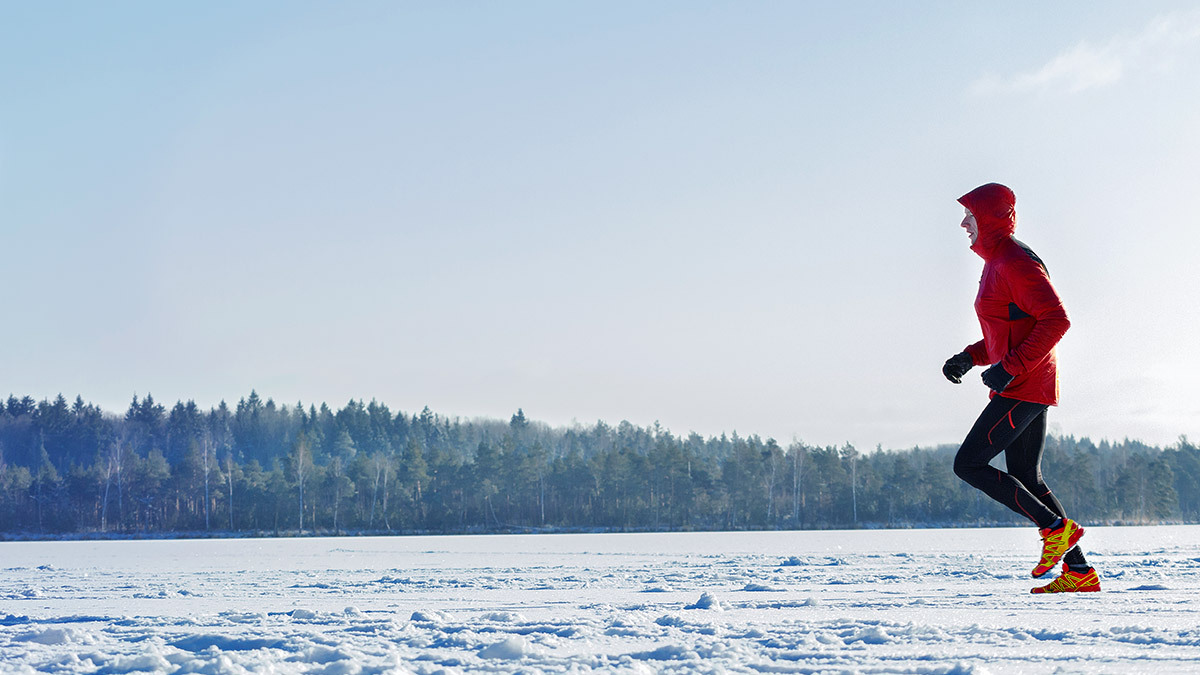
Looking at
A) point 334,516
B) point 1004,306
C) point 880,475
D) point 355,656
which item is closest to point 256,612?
Answer: point 355,656

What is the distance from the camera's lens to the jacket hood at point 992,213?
4336 millimetres

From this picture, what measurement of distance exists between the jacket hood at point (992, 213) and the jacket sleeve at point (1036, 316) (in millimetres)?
242

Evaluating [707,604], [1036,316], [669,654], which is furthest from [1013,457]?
[669,654]

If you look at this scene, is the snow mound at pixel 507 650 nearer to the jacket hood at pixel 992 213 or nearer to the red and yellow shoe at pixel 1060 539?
the red and yellow shoe at pixel 1060 539

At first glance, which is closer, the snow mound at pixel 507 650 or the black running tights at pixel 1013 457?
the snow mound at pixel 507 650

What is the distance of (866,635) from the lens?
323 cm

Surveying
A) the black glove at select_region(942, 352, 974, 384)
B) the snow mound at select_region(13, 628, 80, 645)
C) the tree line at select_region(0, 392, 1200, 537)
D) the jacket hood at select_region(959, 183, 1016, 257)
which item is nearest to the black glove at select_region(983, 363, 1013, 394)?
the black glove at select_region(942, 352, 974, 384)

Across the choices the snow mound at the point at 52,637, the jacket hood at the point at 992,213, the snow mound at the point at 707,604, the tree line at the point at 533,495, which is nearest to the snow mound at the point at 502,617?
the snow mound at the point at 707,604

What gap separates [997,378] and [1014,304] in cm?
33

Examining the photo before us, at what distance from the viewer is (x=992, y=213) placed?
14.3 feet

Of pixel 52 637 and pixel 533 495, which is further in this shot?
Result: pixel 533 495

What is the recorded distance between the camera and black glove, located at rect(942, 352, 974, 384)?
453 centimetres

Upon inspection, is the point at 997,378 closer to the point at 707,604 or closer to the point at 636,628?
the point at 707,604

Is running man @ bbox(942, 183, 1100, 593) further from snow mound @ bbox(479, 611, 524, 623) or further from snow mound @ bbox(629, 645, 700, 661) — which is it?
snow mound @ bbox(479, 611, 524, 623)
